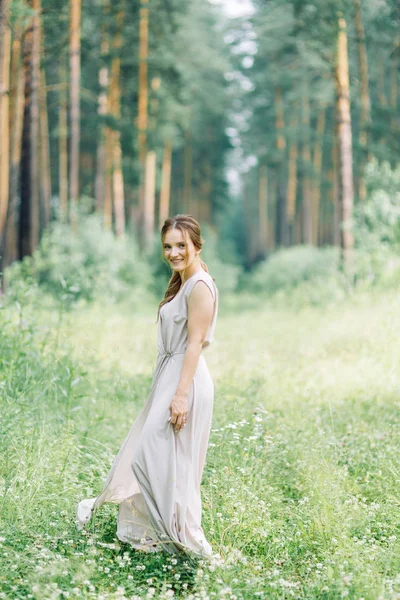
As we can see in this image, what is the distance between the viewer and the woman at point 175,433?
4.15m

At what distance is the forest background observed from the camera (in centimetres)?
432

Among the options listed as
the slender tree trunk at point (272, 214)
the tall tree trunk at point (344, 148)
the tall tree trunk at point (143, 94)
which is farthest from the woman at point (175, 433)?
the slender tree trunk at point (272, 214)

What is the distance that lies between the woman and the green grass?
7.6 inches

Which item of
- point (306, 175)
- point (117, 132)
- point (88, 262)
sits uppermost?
point (117, 132)

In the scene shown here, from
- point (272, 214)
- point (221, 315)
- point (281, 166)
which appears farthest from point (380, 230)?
point (272, 214)

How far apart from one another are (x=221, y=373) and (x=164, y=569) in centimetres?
530

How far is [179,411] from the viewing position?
414 centimetres

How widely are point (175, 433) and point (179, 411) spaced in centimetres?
16

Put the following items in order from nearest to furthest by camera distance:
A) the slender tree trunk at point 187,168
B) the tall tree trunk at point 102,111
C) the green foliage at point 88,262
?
the green foliage at point 88,262, the tall tree trunk at point 102,111, the slender tree trunk at point 187,168

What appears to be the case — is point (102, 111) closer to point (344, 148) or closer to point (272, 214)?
point (344, 148)

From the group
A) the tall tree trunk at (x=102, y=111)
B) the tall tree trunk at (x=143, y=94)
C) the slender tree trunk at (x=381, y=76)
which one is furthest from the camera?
the slender tree trunk at (x=381, y=76)

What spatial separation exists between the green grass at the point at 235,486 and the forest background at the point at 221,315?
0.07 ft

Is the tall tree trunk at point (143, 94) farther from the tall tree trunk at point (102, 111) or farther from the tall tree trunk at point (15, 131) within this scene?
the tall tree trunk at point (15, 131)

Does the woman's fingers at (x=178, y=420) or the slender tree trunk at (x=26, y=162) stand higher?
the slender tree trunk at (x=26, y=162)
